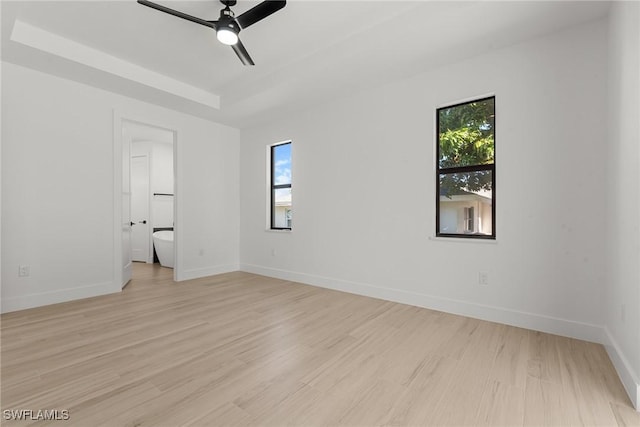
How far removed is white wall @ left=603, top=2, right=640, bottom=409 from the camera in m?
1.66

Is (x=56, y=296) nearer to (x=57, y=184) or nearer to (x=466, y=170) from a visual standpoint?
(x=57, y=184)

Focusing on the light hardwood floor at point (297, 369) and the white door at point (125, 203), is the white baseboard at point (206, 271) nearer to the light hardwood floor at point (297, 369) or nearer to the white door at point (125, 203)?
the white door at point (125, 203)

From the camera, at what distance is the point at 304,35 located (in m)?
2.87

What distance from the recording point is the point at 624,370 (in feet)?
5.80

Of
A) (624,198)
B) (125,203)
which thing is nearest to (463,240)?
(624,198)

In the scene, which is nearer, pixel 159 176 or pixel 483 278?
pixel 483 278

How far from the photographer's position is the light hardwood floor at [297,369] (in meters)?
1.52

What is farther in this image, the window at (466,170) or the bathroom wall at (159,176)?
the bathroom wall at (159,176)

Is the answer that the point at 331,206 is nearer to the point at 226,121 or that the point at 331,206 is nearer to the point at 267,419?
the point at 226,121

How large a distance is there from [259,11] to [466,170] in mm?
2387

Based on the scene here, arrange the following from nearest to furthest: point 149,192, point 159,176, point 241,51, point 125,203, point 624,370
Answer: point 624,370 → point 241,51 → point 125,203 → point 149,192 → point 159,176

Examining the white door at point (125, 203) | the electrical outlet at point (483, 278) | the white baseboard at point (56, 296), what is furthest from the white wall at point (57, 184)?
the electrical outlet at point (483, 278)

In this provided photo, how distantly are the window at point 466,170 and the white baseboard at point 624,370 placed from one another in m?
1.11

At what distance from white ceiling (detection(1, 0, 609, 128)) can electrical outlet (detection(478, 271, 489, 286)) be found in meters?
2.13
